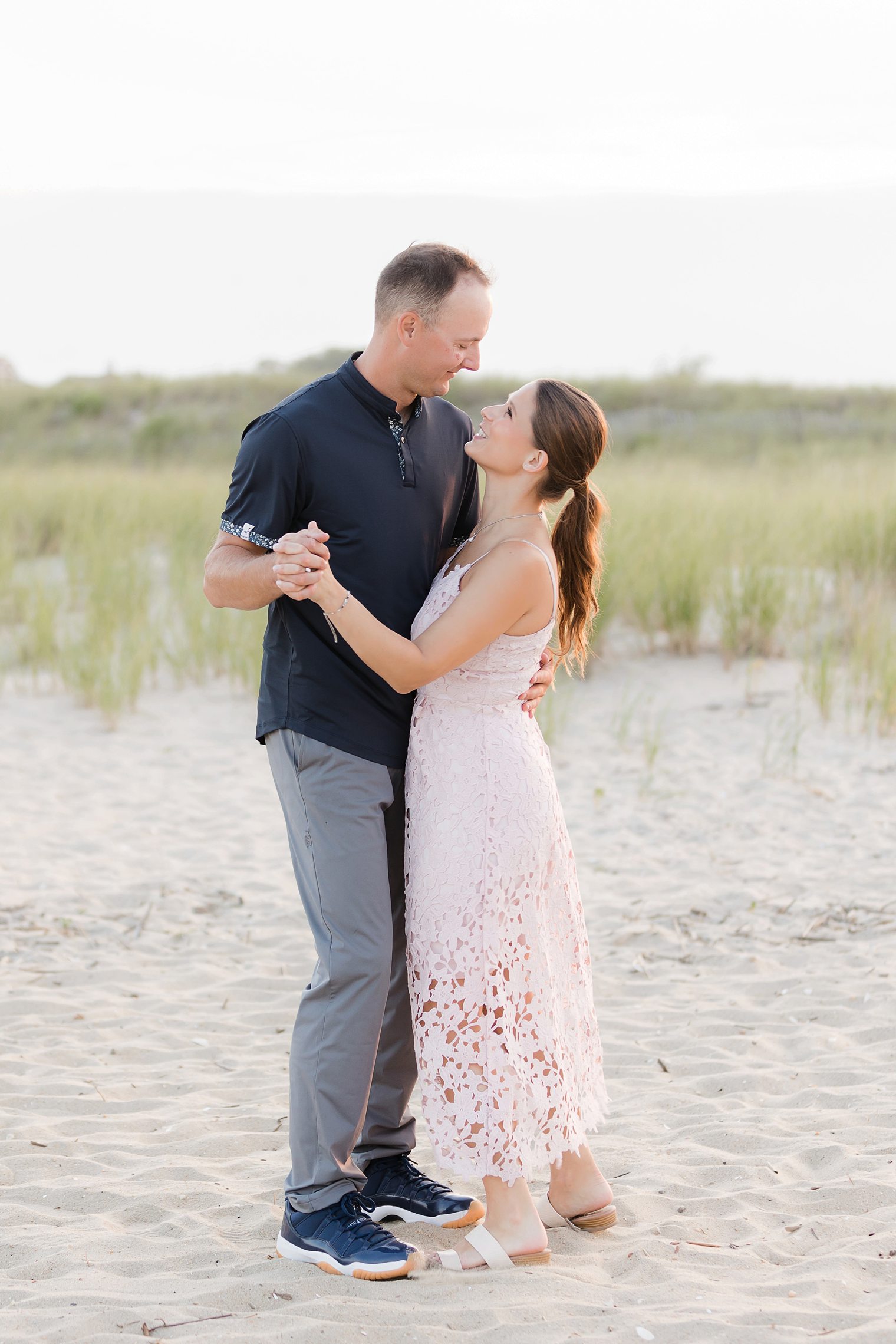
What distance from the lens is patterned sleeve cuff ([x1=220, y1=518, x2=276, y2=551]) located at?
2795mm

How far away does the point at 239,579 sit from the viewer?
2760 mm

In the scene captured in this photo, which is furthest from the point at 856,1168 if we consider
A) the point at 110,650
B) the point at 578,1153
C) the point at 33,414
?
the point at 33,414

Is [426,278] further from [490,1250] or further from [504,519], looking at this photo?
[490,1250]

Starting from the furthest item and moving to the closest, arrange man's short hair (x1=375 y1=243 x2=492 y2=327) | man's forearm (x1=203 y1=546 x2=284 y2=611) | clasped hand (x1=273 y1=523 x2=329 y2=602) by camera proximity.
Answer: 1. man's short hair (x1=375 y1=243 x2=492 y2=327)
2. man's forearm (x1=203 y1=546 x2=284 y2=611)
3. clasped hand (x1=273 y1=523 x2=329 y2=602)

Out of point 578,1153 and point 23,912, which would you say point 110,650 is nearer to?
point 23,912

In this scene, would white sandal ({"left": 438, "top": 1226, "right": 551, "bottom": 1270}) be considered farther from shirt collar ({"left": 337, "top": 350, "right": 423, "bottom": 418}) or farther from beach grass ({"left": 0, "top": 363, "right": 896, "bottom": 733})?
beach grass ({"left": 0, "top": 363, "right": 896, "bottom": 733})

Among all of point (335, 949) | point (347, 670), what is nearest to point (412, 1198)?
point (335, 949)

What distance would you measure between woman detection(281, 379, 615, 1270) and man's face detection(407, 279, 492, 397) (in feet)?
0.50

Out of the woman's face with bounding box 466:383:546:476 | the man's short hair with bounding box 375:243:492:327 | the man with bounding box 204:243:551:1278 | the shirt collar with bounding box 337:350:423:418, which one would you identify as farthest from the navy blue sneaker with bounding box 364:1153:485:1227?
the man's short hair with bounding box 375:243:492:327

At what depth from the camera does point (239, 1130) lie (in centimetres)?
371

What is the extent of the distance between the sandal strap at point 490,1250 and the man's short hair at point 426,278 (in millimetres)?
2019

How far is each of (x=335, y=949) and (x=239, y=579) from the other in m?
0.82

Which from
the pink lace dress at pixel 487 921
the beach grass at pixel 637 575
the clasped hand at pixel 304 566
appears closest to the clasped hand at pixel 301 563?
the clasped hand at pixel 304 566

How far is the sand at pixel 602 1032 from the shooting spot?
2.71 meters
